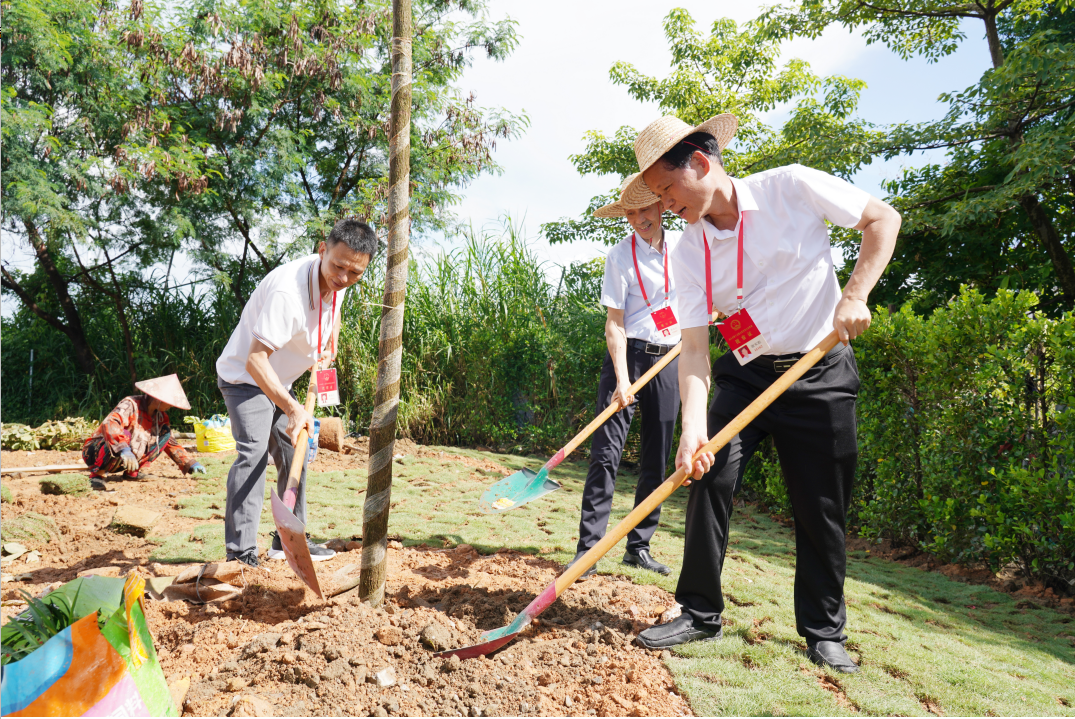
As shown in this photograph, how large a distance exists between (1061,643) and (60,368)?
14027mm

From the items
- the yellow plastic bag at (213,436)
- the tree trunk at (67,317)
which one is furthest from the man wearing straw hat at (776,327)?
the tree trunk at (67,317)

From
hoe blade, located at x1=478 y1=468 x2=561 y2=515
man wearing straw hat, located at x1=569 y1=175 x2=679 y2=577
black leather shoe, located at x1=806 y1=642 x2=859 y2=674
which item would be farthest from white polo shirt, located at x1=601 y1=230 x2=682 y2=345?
black leather shoe, located at x1=806 y1=642 x2=859 y2=674

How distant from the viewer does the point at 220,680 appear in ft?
7.05

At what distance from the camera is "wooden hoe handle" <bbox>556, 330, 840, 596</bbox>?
227cm

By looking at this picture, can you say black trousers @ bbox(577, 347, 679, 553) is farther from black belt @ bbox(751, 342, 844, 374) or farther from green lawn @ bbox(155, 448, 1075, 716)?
black belt @ bbox(751, 342, 844, 374)

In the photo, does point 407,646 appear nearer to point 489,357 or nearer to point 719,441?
point 719,441

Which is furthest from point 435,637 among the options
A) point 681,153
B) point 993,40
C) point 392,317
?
point 993,40

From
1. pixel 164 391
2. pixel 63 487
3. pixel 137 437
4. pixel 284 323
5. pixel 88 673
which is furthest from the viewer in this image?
pixel 137 437

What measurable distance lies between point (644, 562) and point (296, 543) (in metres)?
1.85

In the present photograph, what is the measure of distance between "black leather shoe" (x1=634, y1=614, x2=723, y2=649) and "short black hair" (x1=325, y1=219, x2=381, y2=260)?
2.12 metres

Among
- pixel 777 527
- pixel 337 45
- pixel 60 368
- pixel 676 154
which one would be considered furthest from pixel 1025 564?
pixel 60 368

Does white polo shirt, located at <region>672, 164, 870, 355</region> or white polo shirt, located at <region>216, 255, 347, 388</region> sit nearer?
white polo shirt, located at <region>672, 164, 870, 355</region>

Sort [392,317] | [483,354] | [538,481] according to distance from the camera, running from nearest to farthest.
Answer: [392,317] < [538,481] < [483,354]

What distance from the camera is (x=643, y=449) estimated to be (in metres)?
3.50
